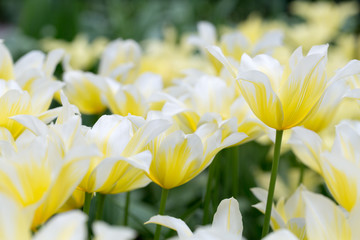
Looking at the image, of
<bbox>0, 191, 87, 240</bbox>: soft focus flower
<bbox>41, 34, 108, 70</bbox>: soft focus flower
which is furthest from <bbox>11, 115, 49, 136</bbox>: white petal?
<bbox>41, 34, 108, 70</bbox>: soft focus flower

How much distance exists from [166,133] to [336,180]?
0.49ft

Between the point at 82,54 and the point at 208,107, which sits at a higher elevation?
the point at 208,107

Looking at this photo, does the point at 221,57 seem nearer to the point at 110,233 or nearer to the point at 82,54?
the point at 110,233

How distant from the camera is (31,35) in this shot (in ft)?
5.77

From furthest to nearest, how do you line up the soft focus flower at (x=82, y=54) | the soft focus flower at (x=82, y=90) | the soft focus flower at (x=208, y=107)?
1. the soft focus flower at (x=82, y=54)
2. the soft focus flower at (x=82, y=90)
3. the soft focus flower at (x=208, y=107)

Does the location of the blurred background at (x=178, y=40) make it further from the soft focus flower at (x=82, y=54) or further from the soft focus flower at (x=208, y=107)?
the soft focus flower at (x=208, y=107)

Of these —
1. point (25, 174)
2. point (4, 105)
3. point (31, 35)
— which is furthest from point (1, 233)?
point (31, 35)

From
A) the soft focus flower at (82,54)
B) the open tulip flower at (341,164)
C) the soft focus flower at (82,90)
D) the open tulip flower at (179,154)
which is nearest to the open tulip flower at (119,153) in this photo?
the open tulip flower at (179,154)

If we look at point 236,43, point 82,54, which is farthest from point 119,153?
point 82,54

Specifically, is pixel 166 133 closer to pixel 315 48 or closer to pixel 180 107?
pixel 180 107

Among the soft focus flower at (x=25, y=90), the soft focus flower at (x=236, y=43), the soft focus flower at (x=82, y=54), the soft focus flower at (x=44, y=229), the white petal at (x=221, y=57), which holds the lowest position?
the soft focus flower at (x=82, y=54)

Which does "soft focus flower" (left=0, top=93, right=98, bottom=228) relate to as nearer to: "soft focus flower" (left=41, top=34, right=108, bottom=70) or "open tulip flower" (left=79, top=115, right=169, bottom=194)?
"open tulip flower" (left=79, top=115, right=169, bottom=194)

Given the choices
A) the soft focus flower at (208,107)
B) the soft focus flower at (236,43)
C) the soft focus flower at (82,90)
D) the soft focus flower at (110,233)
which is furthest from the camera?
the soft focus flower at (236,43)

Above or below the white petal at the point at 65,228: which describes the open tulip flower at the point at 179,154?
below
